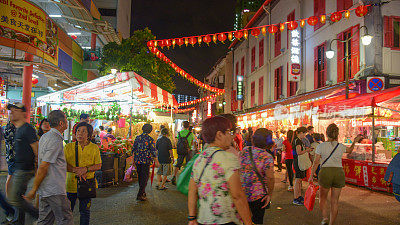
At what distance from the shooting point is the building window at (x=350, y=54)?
13610mm

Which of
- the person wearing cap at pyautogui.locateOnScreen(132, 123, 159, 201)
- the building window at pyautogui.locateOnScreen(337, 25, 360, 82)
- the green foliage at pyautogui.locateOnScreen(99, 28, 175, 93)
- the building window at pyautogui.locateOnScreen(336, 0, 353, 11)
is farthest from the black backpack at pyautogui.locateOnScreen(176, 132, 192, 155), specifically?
the green foliage at pyautogui.locateOnScreen(99, 28, 175, 93)

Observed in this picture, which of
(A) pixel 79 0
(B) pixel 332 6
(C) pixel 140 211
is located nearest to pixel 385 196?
(C) pixel 140 211

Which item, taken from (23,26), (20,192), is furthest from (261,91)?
(20,192)

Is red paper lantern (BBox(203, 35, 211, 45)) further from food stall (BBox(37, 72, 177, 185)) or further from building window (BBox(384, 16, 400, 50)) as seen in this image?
building window (BBox(384, 16, 400, 50))

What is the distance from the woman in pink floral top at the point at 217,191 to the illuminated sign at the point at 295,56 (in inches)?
644

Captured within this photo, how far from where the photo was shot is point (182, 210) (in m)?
6.78

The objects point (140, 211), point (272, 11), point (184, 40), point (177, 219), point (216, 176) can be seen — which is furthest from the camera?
point (272, 11)

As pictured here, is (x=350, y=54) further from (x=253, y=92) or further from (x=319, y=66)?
(x=253, y=92)

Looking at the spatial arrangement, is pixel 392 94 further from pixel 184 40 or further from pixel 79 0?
pixel 79 0

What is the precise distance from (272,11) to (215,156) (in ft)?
75.6

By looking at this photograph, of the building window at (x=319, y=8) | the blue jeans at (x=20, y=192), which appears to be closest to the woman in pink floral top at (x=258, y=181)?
the blue jeans at (x=20, y=192)

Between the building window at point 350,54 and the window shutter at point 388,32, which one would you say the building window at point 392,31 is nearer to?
the window shutter at point 388,32

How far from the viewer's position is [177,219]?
6.06 meters

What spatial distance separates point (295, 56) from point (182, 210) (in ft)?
46.5
